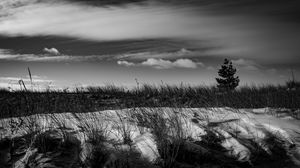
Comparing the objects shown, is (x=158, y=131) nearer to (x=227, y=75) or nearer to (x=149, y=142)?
(x=149, y=142)

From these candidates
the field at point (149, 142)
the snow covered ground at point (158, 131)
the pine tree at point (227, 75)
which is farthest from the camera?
the pine tree at point (227, 75)

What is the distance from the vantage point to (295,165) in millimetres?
4078

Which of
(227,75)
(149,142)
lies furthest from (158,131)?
(227,75)

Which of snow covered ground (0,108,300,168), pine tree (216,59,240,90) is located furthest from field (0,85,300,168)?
pine tree (216,59,240,90)

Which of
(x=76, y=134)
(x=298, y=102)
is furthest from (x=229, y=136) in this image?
(x=298, y=102)

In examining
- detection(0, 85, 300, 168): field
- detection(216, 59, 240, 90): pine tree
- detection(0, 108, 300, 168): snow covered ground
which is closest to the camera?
detection(0, 85, 300, 168): field

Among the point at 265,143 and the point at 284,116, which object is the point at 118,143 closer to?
the point at 265,143

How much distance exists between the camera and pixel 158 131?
4.05 meters

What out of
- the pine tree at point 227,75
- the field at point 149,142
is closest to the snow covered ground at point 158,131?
the field at point 149,142

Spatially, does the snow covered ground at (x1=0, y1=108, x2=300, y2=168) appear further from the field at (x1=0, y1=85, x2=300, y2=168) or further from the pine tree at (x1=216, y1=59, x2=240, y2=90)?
the pine tree at (x1=216, y1=59, x2=240, y2=90)

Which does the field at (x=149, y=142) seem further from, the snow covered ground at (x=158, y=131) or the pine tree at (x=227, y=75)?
the pine tree at (x=227, y=75)

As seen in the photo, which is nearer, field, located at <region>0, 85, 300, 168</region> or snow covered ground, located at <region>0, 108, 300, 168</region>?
field, located at <region>0, 85, 300, 168</region>

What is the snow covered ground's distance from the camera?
3.92 m

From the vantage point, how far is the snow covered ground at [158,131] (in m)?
3.92
